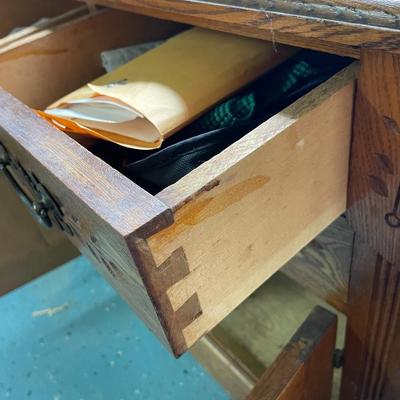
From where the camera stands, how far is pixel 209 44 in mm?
529

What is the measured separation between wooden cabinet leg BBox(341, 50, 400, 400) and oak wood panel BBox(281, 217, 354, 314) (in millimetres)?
15

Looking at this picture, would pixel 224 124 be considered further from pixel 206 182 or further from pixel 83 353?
pixel 83 353

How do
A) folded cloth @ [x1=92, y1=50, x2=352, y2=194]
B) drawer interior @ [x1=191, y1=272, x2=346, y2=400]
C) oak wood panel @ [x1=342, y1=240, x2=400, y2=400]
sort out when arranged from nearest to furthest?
folded cloth @ [x1=92, y1=50, x2=352, y2=194] < oak wood panel @ [x1=342, y1=240, x2=400, y2=400] < drawer interior @ [x1=191, y1=272, x2=346, y2=400]

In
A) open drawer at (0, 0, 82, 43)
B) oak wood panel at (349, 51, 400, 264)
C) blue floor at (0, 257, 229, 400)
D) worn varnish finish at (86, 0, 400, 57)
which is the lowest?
blue floor at (0, 257, 229, 400)

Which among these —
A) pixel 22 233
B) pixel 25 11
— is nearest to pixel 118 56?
pixel 25 11

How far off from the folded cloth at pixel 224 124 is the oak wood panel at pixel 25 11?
1.30 ft

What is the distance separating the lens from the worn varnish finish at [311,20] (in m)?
0.32

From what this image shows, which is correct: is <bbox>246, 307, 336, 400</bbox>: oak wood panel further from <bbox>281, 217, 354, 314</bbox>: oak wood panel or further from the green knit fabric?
the green knit fabric

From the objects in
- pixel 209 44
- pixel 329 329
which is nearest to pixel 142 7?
pixel 209 44

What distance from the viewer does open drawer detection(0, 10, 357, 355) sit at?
0.31 meters

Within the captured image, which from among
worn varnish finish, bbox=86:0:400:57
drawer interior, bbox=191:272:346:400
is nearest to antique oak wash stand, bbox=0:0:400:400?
worn varnish finish, bbox=86:0:400:57

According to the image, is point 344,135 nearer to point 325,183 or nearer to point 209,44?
point 325,183

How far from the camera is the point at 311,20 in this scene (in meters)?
0.34

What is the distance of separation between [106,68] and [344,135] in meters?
0.37
